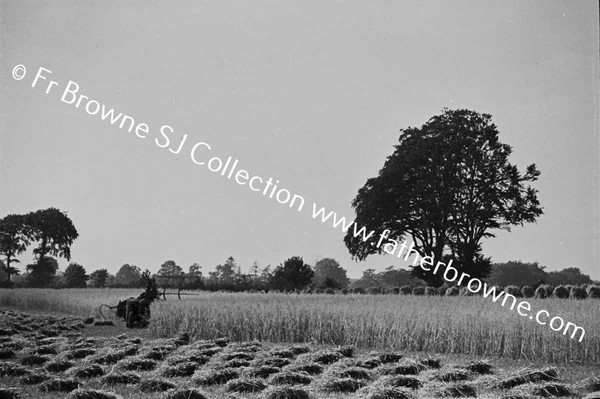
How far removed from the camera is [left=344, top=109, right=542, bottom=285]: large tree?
32.8 m

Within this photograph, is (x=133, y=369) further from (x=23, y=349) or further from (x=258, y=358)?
(x=23, y=349)

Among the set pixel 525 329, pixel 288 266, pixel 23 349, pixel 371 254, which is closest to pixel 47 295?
pixel 288 266

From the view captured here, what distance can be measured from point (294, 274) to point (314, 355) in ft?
72.6

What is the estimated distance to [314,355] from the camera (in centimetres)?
1137

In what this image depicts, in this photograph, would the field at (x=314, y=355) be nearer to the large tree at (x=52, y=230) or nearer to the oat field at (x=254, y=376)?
the oat field at (x=254, y=376)

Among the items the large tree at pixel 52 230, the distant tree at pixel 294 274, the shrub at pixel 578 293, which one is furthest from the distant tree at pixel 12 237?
the shrub at pixel 578 293

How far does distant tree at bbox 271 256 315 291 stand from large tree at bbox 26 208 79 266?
15.1 meters

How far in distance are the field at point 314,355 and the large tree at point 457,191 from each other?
17.3m

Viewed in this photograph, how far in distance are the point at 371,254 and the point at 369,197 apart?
9.80ft

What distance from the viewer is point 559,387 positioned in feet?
28.3

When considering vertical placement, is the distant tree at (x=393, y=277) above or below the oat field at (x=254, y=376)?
above

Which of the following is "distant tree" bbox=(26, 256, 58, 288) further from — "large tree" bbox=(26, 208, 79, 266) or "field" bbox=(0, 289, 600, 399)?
"field" bbox=(0, 289, 600, 399)

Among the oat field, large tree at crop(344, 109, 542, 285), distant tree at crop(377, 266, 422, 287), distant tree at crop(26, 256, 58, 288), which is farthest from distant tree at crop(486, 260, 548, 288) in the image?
the oat field

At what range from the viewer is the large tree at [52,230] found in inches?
1612
